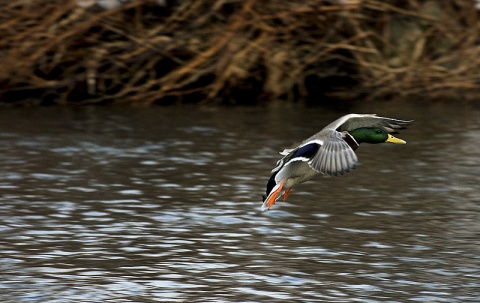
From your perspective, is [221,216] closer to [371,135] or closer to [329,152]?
[371,135]

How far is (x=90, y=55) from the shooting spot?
15328 millimetres

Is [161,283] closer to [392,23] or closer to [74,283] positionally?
[74,283]

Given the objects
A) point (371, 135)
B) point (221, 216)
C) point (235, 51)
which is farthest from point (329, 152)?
point (235, 51)

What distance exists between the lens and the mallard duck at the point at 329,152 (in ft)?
23.3

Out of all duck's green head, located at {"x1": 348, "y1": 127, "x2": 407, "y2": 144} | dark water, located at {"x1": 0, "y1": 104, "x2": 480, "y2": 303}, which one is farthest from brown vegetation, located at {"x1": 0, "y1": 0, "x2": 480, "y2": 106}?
duck's green head, located at {"x1": 348, "y1": 127, "x2": 407, "y2": 144}

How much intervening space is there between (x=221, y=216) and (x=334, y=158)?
6.34 feet

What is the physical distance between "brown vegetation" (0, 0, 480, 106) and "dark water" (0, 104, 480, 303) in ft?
4.34

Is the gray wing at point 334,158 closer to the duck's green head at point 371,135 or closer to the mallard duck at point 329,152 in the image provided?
the mallard duck at point 329,152

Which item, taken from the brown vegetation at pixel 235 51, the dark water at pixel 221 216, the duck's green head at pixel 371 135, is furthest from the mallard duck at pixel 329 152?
the brown vegetation at pixel 235 51

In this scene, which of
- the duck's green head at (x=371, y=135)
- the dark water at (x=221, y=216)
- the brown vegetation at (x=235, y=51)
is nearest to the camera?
the dark water at (x=221, y=216)

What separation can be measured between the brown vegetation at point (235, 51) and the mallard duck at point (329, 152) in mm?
7394

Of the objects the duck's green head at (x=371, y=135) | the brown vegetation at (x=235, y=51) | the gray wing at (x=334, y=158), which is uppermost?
the brown vegetation at (x=235, y=51)

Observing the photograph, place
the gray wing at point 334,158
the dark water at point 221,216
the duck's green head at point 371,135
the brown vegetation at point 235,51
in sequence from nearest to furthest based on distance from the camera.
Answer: the dark water at point 221,216, the gray wing at point 334,158, the duck's green head at point 371,135, the brown vegetation at point 235,51

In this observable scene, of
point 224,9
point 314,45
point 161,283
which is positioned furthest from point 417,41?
point 161,283
